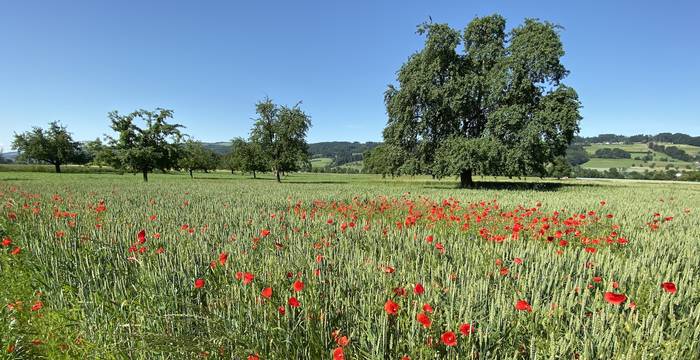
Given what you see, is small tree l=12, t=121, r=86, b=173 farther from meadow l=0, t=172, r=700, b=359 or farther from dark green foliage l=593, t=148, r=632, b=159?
dark green foliage l=593, t=148, r=632, b=159

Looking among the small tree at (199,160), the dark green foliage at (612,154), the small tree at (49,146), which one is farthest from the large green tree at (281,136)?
the dark green foliage at (612,154)

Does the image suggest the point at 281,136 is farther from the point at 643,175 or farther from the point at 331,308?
the point at 643,175

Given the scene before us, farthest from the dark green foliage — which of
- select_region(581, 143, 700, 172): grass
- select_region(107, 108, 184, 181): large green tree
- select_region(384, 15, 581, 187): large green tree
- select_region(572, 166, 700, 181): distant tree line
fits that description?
select_region(107, 108, 184, 181): large green tree

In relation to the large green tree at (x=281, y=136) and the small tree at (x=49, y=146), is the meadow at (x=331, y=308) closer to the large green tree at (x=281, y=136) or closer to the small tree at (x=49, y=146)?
the large green tree at (x=281, y=136)

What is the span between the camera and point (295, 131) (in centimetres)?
3803

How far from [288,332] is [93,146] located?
39.1m

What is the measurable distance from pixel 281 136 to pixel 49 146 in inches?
2121

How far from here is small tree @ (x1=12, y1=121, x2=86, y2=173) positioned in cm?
5966

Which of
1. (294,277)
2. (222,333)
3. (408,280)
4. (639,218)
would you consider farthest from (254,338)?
(639,218)

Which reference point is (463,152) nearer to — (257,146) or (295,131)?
(295,131)

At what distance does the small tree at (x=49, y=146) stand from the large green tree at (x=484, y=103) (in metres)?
67.5

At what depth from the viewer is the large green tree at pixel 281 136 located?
37844 mm

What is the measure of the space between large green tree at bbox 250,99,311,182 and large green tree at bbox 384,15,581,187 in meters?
14.1

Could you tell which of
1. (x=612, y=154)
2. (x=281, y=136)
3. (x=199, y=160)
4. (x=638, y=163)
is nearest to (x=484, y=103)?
(x=281, y=136)
